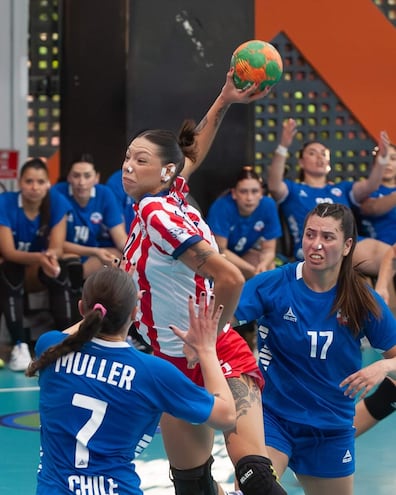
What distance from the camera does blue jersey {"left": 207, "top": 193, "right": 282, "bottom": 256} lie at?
324 inches

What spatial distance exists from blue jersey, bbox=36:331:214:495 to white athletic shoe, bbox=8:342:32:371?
4.58 m

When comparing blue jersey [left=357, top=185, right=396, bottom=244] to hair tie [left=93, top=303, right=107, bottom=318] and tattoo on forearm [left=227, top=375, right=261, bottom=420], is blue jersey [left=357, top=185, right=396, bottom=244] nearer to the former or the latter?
tattoo on forearm [left=227, top=375, right=261, bottom=420]

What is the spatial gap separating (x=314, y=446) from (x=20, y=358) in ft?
13.0

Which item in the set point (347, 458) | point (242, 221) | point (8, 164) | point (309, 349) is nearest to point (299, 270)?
point (309, 349)

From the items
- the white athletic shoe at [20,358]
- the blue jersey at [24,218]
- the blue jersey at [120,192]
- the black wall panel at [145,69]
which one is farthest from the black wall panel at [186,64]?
the white athletic shoe at [20,358]

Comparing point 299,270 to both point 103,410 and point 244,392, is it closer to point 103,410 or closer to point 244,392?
point 244,392

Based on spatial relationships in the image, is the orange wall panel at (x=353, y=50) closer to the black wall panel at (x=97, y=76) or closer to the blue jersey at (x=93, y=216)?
the black wall panel at (x=97, y=76)

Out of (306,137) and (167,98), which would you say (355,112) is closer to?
(306,137)

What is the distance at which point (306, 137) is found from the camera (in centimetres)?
1096

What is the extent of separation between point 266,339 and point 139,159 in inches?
32.6

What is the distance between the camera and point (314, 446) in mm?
3914

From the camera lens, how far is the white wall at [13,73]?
9203 millimetres

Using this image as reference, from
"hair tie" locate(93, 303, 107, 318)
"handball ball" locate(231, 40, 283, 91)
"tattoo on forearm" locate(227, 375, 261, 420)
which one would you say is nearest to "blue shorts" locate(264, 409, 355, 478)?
"tattoo on forearm" locate(227, 375, 261, 420)

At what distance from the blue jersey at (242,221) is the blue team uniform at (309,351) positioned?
425 cm
